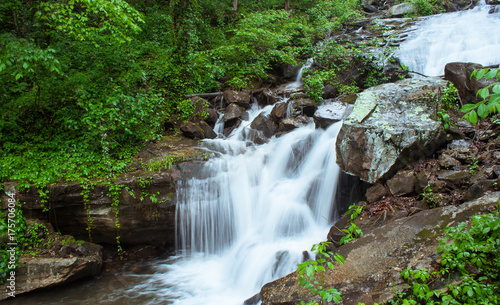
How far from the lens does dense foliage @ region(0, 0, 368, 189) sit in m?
6.07

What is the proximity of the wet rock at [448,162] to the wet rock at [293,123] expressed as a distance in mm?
3963

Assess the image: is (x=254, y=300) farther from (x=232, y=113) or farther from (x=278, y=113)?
(x=232, y=113)

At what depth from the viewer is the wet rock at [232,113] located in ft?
30.2

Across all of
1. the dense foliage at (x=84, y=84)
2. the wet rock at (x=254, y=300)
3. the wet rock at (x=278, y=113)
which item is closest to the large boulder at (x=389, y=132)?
the wet rock at (x=254, y=300)

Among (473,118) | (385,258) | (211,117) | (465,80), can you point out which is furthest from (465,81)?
(211,117)

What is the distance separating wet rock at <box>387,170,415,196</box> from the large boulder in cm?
16

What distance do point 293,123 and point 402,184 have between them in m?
3.93

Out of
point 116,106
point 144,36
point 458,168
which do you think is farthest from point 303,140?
point 144,36

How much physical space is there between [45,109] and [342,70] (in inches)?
349

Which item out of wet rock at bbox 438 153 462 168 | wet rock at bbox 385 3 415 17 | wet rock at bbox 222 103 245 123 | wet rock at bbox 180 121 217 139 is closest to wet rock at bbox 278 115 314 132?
wet rock at bbox 222 103 245 123

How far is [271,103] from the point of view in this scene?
10188mm

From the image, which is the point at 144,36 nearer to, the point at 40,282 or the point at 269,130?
the point at 269,130

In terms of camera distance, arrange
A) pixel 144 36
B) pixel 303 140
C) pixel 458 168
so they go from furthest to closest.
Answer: pixel 144 36, pixel 303 140, pixel 458 168

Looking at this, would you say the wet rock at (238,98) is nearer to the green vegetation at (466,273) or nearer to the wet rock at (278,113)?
the wet rock at (278,113)
